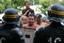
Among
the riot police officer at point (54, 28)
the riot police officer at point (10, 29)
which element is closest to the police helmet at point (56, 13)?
the riot police officer at point (54, 28)

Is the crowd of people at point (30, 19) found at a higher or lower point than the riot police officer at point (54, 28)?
lower

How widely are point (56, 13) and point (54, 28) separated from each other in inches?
2.9

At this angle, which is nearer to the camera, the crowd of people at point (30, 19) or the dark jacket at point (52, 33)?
the dark jacket at point (52, 33)

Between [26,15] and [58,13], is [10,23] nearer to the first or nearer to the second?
[58,13]

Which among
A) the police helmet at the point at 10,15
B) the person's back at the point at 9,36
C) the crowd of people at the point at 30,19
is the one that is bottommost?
the crowd of people at the point at 30,19

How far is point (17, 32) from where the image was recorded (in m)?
1.12

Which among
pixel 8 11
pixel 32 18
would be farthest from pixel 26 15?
pixel 8 11

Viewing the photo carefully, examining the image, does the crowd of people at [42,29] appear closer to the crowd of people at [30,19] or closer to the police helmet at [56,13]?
the police helmet at [56,13]

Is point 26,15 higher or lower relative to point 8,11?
lower

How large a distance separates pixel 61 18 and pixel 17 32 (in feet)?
0.72

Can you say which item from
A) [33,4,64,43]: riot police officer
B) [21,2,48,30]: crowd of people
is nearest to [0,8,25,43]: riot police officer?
[33,4,64,43]: riot police officer

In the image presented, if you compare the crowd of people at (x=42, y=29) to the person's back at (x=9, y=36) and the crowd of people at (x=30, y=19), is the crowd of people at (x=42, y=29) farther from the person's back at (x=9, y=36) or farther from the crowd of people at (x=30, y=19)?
the crowd of people at (x=30, y=19)

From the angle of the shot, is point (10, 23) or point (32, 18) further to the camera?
point (32, 18)

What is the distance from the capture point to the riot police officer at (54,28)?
1101mm
